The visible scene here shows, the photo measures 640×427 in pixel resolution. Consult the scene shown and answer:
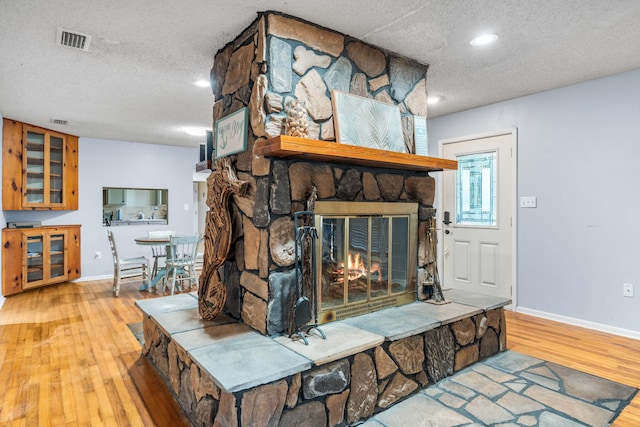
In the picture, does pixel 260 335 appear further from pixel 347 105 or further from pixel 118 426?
pixel 347 105

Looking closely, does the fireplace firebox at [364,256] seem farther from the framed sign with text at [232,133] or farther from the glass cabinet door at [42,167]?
the glass cabinet door at [42,167]

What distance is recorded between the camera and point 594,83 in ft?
10.9

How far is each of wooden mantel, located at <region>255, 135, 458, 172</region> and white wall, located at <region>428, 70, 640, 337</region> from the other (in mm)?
1848

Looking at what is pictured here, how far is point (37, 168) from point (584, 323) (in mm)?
6934

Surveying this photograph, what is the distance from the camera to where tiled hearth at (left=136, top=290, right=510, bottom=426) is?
163cm

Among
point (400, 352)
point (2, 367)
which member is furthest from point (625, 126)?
point (2, 367)

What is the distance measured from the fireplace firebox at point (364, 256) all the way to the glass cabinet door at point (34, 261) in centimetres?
466

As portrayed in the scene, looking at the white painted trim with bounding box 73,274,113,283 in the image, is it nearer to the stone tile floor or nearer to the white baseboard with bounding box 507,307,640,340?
the stone tile floor

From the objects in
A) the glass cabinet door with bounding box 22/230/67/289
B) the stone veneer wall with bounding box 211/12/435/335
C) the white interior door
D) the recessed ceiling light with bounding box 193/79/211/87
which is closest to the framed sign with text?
the stone veneer wall with bounding box 211/12/435/335

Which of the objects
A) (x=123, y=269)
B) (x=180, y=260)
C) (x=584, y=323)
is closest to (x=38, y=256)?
(x=123, y=269)

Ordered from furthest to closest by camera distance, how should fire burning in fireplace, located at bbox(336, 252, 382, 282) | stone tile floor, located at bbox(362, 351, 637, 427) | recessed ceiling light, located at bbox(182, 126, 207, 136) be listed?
recessed ceiling light, located at bbox(182, 126, 207, 136) < fire burning in fireplace, located at bbox(336, 252, 382, 282) < stone tile floor, located at bbox(362, 351, 637, 427)

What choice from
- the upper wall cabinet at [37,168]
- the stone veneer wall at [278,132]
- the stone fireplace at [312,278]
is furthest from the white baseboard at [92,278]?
the stone veneer wall at [278,132]

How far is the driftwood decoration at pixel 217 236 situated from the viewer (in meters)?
2.28

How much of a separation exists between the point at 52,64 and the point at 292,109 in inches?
86.3
